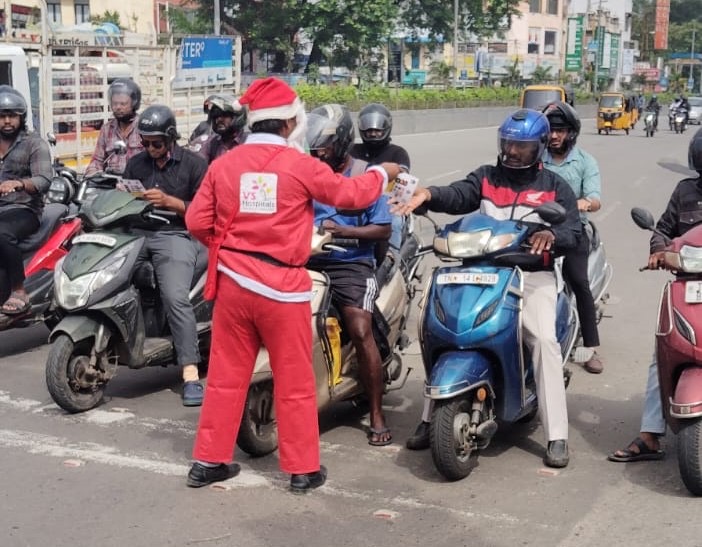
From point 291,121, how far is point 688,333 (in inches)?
80.6

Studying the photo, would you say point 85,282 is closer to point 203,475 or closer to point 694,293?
point 203,475

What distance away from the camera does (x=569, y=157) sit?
7.15 metres

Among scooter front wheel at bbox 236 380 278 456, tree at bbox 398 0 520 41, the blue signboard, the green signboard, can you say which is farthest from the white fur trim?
the green signboard

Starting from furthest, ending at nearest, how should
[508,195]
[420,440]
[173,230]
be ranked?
[173,230] < [420,440] < [508,195]

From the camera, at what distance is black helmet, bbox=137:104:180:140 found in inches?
253

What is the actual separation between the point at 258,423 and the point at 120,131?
3.68 metres

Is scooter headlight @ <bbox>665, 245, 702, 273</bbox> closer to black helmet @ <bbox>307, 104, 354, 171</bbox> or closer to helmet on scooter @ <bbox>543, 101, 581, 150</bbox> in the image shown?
black helmet @ <bbox>307, 104, 354, 171</bbox>

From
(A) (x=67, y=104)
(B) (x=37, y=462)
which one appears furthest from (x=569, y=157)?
(A) (x=67, y=104)

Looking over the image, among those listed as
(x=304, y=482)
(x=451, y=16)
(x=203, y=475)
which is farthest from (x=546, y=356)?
(x=451, y=16)

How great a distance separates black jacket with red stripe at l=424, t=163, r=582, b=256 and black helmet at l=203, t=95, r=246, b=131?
289 centimetres

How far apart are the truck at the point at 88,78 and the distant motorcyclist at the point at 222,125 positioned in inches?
208

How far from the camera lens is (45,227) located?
300 inches

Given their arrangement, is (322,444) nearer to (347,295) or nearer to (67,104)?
(347,295)

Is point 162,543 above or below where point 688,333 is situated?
below
